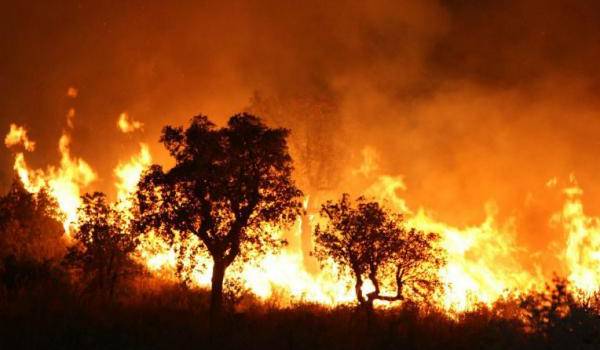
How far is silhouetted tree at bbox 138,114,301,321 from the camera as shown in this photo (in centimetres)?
1641

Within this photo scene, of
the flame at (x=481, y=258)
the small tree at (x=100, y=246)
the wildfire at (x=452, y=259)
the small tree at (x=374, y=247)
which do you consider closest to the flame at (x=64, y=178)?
the wildfire at (x=452, y=259)

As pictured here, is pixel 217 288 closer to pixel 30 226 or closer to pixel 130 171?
pixel 30 226

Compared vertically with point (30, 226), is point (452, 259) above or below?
below

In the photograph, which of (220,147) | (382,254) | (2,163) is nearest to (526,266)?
(382,254)

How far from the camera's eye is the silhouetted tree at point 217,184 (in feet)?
53.8

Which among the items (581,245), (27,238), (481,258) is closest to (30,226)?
(27,238)

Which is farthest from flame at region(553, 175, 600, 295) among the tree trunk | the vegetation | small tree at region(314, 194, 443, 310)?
the tree trunk

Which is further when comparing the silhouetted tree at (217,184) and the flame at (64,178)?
the flame at (64,178)

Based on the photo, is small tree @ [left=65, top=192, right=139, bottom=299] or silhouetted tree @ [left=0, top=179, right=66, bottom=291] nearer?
small tree @ [left=65, top=192, right=139, bottom=299]

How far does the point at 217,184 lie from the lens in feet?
53.8

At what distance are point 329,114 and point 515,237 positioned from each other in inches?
642

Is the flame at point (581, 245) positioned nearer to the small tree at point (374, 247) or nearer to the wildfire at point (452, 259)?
the wildfire at point (452, 259)

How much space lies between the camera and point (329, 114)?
3828cm

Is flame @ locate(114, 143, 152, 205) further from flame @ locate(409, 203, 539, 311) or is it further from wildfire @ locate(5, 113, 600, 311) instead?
flame @ locate(409, 203, 539, 311)
